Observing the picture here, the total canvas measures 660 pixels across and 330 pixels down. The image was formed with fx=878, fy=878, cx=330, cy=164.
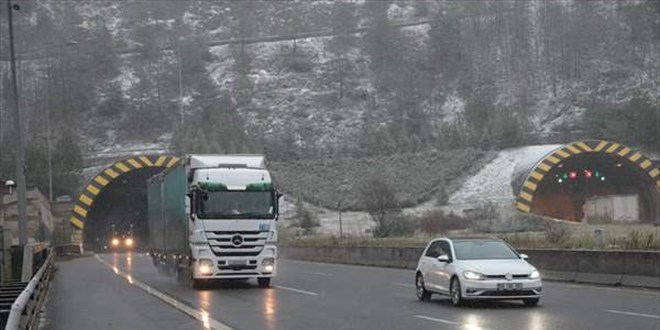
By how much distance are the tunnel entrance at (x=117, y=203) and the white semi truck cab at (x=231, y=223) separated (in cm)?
3305

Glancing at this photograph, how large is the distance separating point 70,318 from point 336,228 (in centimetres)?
4800

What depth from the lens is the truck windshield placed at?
24.4 m

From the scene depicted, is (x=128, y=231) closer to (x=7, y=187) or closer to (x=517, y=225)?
(x=517, y=225)

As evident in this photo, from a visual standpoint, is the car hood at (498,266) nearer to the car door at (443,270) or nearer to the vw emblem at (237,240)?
Result: the car door at (443,270)

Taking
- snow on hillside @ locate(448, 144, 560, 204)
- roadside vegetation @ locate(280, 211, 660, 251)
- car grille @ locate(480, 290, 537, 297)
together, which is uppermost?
snow on hillside @ locate(448, 144, 560, 204)

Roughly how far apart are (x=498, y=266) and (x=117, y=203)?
60.3 m

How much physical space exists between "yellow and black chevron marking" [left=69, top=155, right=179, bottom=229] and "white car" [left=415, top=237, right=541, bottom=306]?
129 ft

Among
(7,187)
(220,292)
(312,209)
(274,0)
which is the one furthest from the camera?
(274,0)

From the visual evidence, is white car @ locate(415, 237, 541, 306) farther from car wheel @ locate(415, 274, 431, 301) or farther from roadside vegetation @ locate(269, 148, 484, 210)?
roadside vegetation @ locate(269, 148, 484, 210)

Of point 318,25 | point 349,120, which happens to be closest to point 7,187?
point 349,120

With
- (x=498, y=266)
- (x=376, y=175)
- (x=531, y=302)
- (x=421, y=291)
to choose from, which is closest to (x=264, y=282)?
(x=421, y=291)

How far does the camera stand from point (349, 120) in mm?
110562

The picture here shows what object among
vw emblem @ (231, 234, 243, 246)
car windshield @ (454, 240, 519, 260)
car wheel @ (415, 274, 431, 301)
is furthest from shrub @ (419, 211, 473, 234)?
car windshield @ (454, 240, 519, 260)

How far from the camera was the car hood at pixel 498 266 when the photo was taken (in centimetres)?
1758
